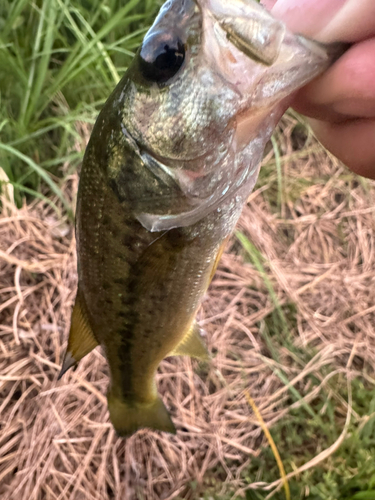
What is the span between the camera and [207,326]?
154 cm

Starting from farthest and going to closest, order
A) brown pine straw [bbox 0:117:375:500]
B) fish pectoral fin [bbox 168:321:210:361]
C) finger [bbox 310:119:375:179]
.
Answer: brown pine straw [bbox 0:117:375:500] → fish pectoral fin [bbox 168:321:210:361] → finger [bbox 310:119:375:179]

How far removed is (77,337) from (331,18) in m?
0.78

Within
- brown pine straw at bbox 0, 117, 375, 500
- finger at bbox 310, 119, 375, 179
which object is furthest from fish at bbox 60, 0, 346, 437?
brown pine straw at bbox 0, 117, 375, 500

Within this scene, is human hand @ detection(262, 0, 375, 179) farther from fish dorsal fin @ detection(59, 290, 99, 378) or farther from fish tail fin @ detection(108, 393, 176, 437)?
fish tail fin @ detection(108, 393, 176, 437)

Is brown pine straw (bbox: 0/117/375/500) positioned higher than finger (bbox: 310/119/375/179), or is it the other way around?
finger (bbox: 310/119/375/179)

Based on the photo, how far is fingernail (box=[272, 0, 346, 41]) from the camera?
1.70 ft

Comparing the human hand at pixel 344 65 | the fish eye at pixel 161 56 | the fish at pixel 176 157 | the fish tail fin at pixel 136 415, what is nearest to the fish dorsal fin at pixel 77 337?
the fish at pixel 176 157

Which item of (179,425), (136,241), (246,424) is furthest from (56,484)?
(136,241)

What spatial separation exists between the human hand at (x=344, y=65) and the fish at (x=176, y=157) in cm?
2

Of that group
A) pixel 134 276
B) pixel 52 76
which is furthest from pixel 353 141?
pixel 52 76

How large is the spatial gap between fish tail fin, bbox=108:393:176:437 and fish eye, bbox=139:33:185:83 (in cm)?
87

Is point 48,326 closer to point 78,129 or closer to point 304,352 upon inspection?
point 78,129

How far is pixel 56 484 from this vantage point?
1.29 m

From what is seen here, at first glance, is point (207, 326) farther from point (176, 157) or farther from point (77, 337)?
point (176, 157)
